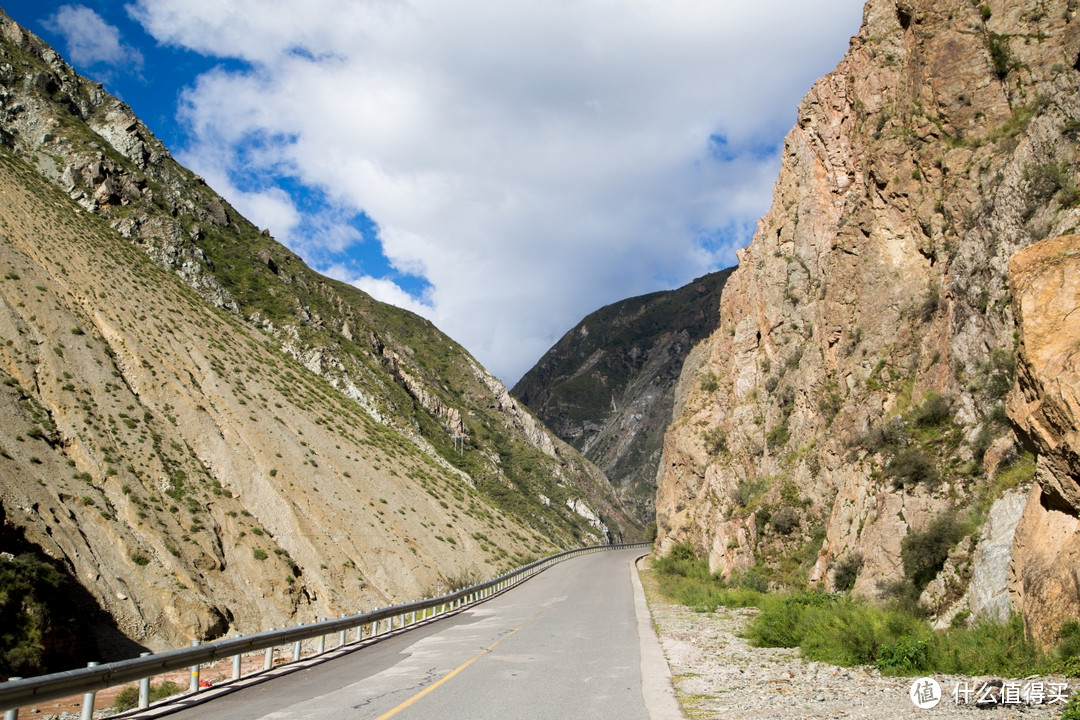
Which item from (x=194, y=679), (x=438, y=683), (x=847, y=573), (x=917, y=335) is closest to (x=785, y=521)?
(x=847, y=573)

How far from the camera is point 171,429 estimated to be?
3081cm

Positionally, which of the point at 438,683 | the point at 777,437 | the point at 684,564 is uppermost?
the point at 777,437

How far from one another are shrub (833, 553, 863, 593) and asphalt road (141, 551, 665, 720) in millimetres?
5285

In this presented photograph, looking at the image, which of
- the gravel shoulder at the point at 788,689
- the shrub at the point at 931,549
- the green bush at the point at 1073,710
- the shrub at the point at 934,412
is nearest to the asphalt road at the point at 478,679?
the gravel shoulder at the point at 788,689

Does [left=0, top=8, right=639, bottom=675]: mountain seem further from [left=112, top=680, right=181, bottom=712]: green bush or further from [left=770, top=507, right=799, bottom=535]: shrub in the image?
[left=770, top=507, right=799, bottom=535]: shrub

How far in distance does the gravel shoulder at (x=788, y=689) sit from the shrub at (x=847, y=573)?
494 cm

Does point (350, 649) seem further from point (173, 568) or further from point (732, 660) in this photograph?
point (173, 568)

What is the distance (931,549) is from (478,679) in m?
10.3

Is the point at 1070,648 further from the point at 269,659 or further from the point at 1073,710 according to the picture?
the point at 269,659

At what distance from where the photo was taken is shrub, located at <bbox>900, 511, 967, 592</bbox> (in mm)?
13945

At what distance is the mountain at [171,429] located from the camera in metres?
20.3

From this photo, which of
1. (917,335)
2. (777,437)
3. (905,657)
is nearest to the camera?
(905,657)

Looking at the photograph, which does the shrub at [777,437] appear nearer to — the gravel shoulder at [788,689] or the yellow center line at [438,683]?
the gravel shoulder at [788,689]

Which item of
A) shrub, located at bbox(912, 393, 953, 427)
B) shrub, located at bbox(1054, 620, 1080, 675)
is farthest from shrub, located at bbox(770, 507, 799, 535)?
shrub, located at bbox(1054, 620, 1080, 675)
